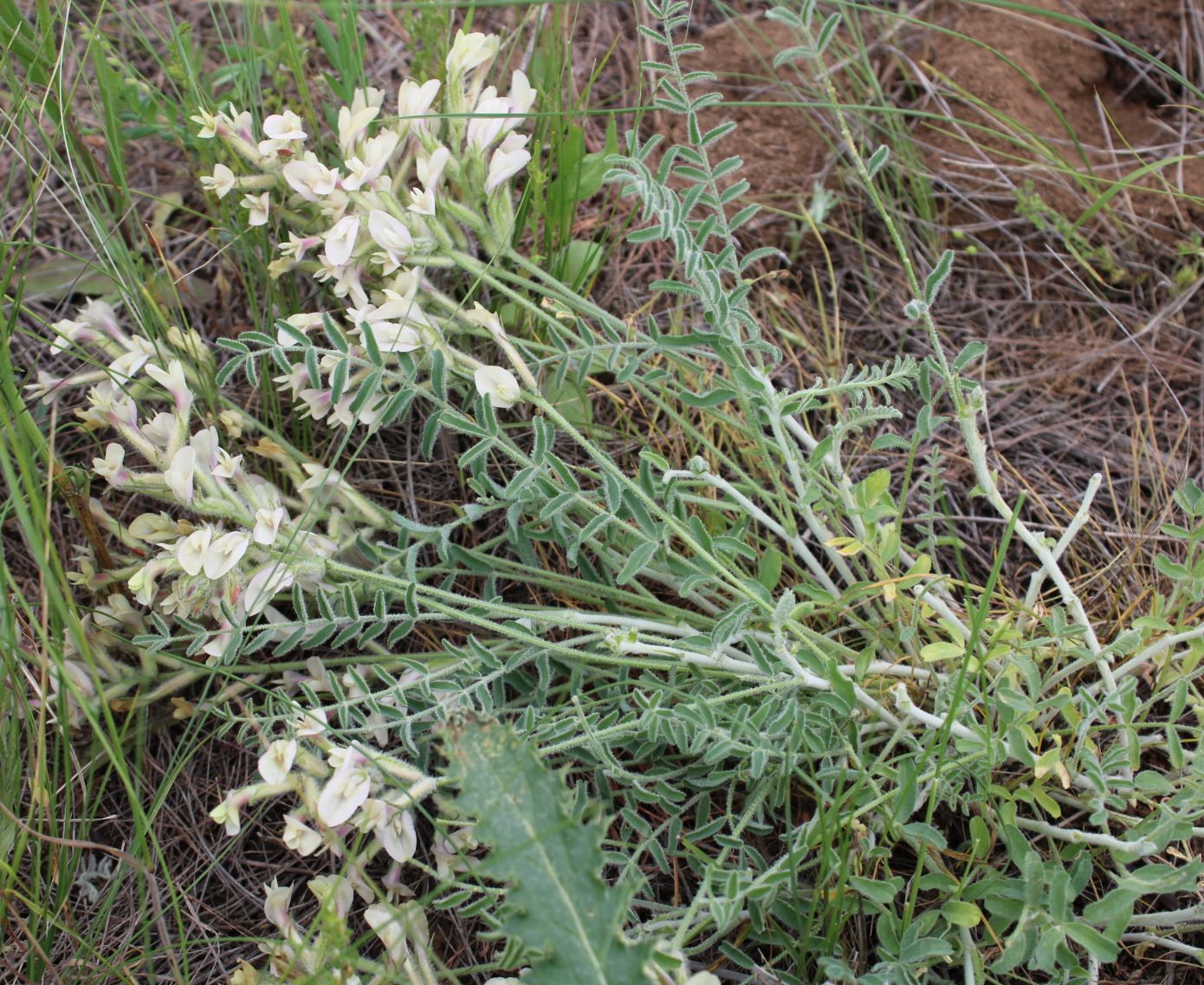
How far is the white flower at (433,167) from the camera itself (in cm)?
184

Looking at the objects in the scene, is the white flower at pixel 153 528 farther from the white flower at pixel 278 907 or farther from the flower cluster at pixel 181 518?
the white flower at pixel 278 907

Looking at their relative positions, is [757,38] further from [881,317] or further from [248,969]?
[248,969]

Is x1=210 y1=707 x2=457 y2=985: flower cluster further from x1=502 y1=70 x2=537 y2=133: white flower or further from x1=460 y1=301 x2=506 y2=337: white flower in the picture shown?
x1=502 y1=70 x2=537 y2=133: white flower

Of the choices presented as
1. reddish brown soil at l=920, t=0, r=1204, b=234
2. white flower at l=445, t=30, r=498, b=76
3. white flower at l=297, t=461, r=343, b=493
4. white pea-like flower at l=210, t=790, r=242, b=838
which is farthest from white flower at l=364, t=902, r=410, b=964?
reddish brown soil at l=920, t=0, r=1204, b=234

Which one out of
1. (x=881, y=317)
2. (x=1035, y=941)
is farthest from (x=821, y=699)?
(x=881, y=317)

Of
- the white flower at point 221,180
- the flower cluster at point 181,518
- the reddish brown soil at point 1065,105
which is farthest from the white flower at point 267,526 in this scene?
the reddish brown soil at point 1065,105

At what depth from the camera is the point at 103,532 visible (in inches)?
85.6

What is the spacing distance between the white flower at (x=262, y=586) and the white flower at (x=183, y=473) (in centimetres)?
17

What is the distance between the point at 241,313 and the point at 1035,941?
2.13 metres

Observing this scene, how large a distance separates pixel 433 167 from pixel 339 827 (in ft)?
3.81

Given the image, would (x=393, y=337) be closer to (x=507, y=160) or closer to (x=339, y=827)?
(x=507, y=160)

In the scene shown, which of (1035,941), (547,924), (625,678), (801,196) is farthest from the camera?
(801,196)

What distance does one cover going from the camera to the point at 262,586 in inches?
68.5

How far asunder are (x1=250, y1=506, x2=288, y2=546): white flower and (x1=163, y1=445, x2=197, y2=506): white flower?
0.40ft
